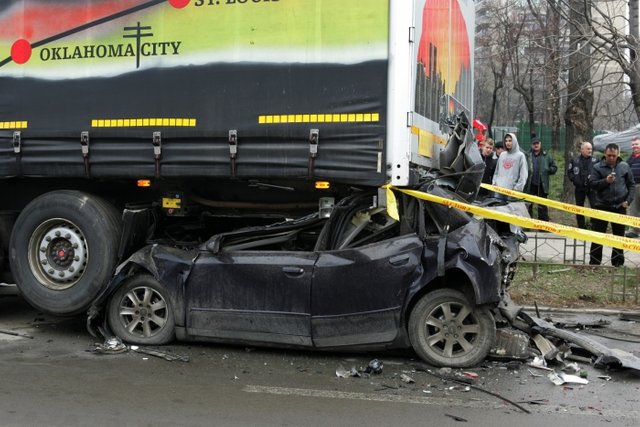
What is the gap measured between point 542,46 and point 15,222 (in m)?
12.8

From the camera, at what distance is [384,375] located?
5.64 metres

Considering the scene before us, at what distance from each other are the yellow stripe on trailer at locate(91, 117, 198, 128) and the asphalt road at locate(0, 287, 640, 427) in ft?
6.69

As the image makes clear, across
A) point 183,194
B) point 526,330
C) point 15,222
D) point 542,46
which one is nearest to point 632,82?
point 542,46

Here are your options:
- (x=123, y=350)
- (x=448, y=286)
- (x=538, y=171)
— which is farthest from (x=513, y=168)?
(x=123, y=350)

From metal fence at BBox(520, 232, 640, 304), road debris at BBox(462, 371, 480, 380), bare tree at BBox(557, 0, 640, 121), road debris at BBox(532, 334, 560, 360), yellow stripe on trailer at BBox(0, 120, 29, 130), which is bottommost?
road debris at BBox(462, 371, 480, 380)

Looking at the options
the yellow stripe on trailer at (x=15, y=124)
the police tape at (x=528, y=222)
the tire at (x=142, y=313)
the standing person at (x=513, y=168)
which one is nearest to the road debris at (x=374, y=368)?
the police tape at (x=528, y=222)

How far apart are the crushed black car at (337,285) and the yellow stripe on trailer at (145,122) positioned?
1.08 meters

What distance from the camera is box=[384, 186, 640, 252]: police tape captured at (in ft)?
17.9

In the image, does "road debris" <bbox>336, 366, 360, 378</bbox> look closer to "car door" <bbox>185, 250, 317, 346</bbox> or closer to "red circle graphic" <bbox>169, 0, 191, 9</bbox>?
"car door" <bbox>185, 250, 317, 346</bbox>

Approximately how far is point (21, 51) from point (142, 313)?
2.81 meters

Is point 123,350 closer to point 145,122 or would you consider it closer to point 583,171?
point 145,122

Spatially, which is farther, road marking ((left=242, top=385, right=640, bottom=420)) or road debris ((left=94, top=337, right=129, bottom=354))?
road debris ((left=94, top=337, right=129, bottom=354))

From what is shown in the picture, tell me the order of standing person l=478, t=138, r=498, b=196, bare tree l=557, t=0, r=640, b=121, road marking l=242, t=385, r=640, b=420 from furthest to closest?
1. bare tree l=557, t=0, r=640, b=121
2. standing person l=478, t=138, r=498, b=196
3. road marking l=242, t=385, r=640, b=420

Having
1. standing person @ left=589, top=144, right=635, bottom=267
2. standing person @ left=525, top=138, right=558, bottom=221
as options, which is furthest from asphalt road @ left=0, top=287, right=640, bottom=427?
standing person @ left=525, top=138, right=558, bottom=221
